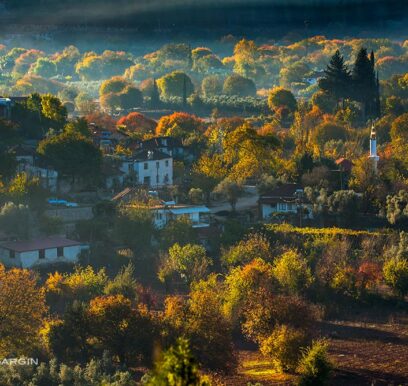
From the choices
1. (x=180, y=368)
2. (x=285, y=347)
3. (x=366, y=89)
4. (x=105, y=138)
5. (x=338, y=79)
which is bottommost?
(x=285, y=347)

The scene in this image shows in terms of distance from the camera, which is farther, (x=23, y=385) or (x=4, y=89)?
(x=4, y=89)

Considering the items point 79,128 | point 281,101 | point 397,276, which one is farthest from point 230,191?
point 281,101

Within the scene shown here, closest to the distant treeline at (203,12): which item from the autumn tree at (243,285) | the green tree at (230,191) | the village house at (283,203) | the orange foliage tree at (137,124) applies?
the orange foliage tree at (137,124)

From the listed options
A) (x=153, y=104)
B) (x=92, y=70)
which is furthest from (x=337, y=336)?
(x=92, y=70)

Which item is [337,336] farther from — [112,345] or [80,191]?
[80,191]

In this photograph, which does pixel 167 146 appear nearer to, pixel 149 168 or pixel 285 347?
pixel 149 168

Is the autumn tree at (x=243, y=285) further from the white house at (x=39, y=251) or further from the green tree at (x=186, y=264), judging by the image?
the white house at (x=39, y=251)
